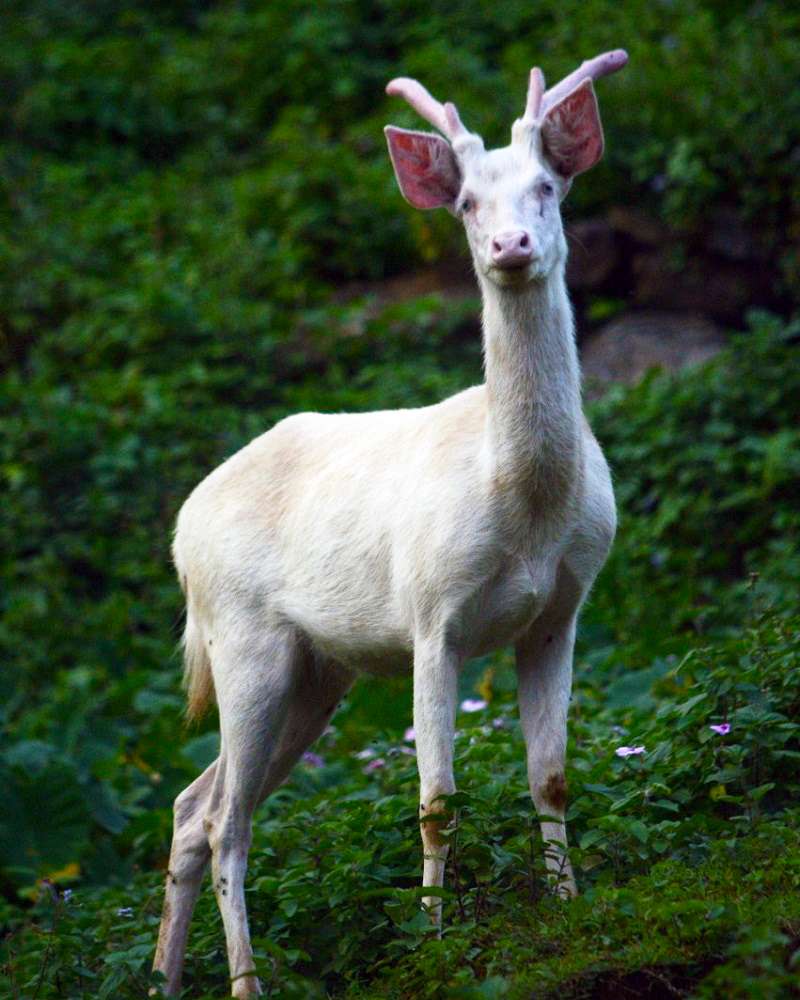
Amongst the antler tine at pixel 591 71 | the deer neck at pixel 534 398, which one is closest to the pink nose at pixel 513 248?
the deer neck at pixel 534 398

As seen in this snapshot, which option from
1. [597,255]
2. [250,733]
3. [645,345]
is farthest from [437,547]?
[597,255]

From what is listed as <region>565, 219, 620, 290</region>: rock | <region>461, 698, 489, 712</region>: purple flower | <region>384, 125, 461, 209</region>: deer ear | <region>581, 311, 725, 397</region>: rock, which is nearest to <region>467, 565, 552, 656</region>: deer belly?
<region>384, 125, 461, 209</region>: deer ear

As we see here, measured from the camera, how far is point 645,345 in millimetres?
9531

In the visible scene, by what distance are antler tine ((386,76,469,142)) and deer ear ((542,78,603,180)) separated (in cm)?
28

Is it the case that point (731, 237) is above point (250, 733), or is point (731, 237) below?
above

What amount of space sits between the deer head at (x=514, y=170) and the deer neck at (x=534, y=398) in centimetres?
10

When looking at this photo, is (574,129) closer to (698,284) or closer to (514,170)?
(514,170)

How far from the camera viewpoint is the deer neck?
4.41 meters

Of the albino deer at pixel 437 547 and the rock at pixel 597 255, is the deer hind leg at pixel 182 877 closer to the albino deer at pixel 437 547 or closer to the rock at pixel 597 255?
the albino deer at pixel 437 547

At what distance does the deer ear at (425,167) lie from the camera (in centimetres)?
463

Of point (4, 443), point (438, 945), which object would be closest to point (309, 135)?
point (4, 443)

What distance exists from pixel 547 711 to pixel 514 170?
160cm

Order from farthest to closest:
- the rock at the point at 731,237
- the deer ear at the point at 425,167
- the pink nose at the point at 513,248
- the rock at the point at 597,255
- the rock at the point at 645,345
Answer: the rock at the point at 597,255, the rock at the point at 731,237, the rock at the point at 645,345, the deer ear at the point at 425,167, the pink nose at the point at 513,248

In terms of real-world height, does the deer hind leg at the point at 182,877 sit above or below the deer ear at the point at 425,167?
below
